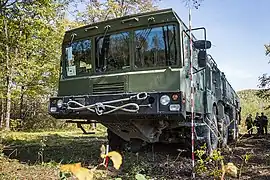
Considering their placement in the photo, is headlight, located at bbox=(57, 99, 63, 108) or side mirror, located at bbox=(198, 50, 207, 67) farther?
headlight, located at bbox=(57, 99, 63, 108)

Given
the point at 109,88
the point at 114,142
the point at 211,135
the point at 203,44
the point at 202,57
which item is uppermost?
the point at 203,44

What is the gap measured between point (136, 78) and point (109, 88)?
62 centimetres

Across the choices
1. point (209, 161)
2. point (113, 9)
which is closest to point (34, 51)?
point (113, 9)

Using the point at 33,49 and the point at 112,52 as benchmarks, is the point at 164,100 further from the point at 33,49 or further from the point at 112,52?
the point at 33,49

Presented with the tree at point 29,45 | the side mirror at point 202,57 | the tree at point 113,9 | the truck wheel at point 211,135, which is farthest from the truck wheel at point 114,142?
the tree at point 113,9

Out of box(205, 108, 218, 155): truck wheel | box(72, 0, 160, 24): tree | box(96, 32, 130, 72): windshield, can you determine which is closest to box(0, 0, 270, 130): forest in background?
box(72, 0, 160, 24): tree

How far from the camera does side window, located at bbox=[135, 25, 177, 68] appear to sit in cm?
584

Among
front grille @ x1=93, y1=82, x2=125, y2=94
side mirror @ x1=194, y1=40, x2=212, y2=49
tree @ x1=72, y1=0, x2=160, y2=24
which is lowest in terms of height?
front grille @ x1=93, y1=82, x2=125, y2=94

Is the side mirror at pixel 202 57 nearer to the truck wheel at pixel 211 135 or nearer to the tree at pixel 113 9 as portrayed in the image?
the truck wheel at pixel 211 135

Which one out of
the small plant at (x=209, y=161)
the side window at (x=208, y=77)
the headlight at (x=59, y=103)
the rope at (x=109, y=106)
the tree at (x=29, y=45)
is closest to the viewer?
the small plant at (x=209, y=161)

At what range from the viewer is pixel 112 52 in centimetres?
652

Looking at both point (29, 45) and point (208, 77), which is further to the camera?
point (29, 45)

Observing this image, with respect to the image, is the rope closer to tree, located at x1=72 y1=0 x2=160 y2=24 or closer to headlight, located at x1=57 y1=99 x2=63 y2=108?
headlight, located at x1=57 y1=99 x2=63 y2=108

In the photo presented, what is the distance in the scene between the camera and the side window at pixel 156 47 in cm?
584
